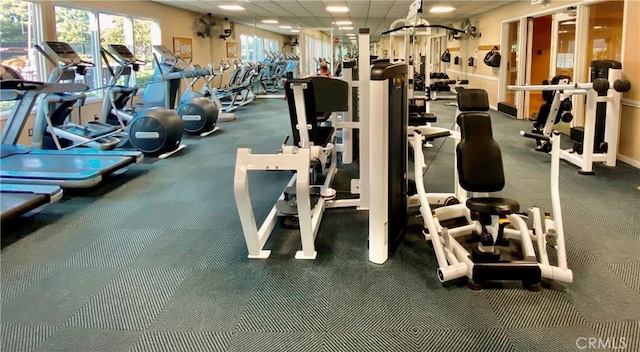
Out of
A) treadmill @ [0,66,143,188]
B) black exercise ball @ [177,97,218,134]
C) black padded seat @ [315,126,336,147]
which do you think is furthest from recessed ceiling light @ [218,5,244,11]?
black padded seat @ [315,126,336,147]

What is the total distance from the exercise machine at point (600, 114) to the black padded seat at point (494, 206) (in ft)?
8.71

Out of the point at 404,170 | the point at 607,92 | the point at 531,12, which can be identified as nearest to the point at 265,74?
the point at 531,12

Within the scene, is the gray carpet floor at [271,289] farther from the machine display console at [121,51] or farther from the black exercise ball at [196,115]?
the black exercise ball at [196,115]

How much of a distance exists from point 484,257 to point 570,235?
105 cm

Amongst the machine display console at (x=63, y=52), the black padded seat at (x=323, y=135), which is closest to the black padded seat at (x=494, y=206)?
the black padded seat at (x=323, y=135)

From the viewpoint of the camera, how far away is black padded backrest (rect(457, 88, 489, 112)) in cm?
292

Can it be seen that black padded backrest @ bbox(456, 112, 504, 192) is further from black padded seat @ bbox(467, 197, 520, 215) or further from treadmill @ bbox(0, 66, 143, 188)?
treadmill @ bbox(0, 66, 143, 188)

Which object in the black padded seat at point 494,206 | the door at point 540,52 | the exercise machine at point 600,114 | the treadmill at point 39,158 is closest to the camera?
the black padded seat at point 494,206

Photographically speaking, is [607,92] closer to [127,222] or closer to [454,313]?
[454,313]

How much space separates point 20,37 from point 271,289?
5.89m

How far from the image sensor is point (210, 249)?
3.19 m

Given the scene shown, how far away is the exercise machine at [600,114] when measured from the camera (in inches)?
197
